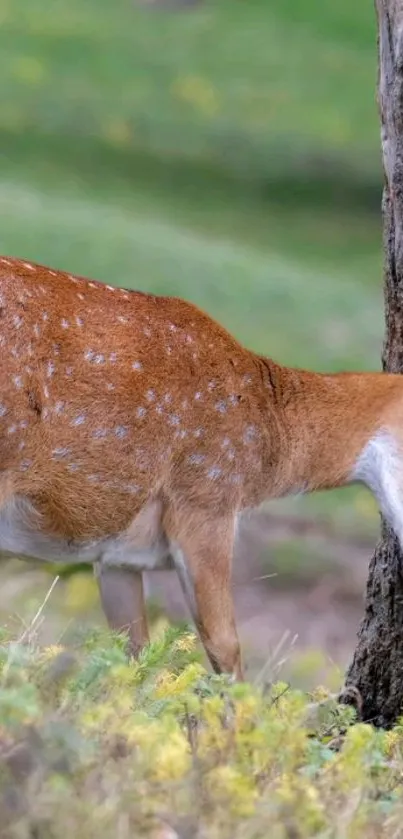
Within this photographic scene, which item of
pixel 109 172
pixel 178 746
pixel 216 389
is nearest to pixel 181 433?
pixel 216 389

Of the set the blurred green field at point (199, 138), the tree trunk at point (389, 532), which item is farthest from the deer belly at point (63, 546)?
the blurred green field at point (199, 138)

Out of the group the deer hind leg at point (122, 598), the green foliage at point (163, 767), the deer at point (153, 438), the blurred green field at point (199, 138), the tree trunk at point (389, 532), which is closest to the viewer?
the green foliage at point (163, 767)

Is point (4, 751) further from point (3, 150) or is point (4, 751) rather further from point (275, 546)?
point (3, 150)

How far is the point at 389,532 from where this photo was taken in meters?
5.63

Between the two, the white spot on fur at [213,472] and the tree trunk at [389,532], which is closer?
the tree trunk at [389,532]

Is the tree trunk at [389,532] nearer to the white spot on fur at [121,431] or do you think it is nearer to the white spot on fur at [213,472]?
the white spot on fur at [213,472]

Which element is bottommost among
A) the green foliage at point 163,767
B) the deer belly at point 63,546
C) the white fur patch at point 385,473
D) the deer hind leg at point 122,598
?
the green foliage at point 163,767

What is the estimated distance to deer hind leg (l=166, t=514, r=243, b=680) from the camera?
5418mm

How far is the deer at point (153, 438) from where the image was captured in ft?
16.5

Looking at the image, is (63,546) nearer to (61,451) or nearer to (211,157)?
(61,451)

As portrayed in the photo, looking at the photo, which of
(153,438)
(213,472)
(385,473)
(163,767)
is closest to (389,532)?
(385,473)

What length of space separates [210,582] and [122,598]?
59 centimetres

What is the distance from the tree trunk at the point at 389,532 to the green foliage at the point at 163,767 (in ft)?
5.41

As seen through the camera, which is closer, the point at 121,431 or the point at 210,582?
the point at 121,431
